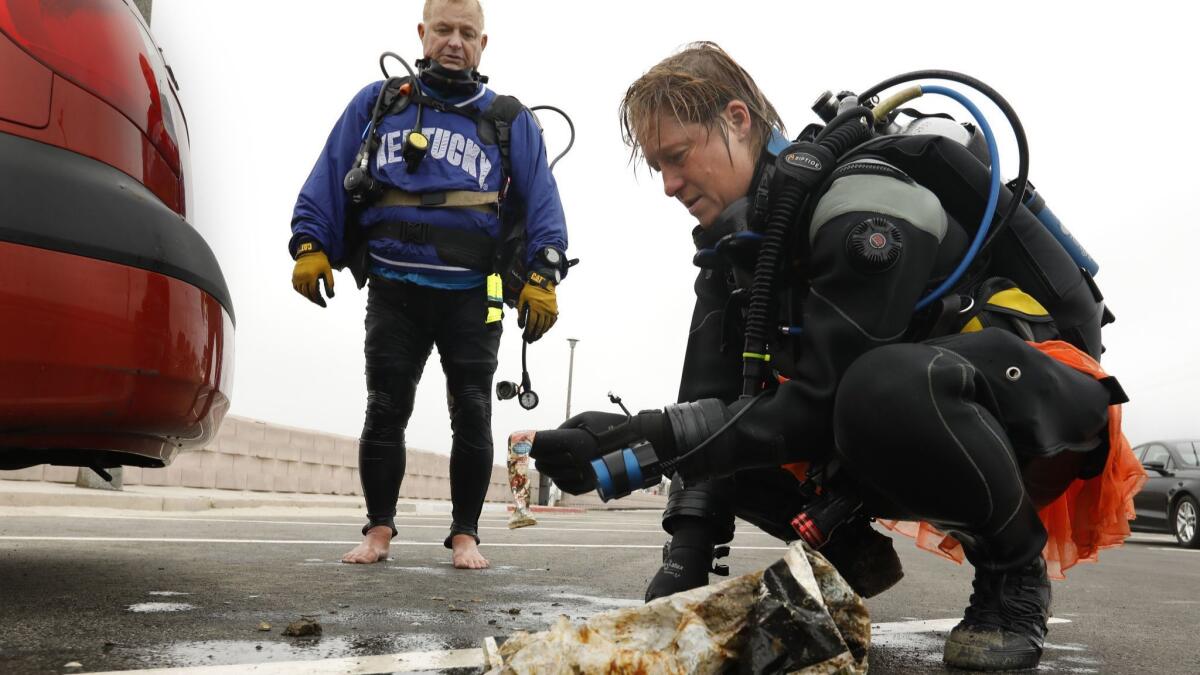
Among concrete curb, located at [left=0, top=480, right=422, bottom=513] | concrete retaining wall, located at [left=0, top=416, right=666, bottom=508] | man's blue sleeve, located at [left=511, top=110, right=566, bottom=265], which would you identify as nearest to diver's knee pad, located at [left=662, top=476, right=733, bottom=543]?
man's blue sleeve, located at [left=511, top=110, right=566, bottom=265]

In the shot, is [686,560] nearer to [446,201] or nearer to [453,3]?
[446,201]

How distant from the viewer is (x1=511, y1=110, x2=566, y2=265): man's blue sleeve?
11.5ft

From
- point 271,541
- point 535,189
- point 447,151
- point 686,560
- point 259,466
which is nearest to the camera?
point 686,560

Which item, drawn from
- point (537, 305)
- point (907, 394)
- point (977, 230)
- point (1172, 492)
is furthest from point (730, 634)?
point (1172, 492)

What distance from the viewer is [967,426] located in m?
1.70

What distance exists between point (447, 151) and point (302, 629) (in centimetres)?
197

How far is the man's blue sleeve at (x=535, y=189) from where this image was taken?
11.5 ft

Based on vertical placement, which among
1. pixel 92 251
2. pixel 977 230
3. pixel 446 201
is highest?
pixel 446 201

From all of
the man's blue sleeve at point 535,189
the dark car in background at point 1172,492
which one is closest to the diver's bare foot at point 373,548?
the man's blue sleeve at point 535,189

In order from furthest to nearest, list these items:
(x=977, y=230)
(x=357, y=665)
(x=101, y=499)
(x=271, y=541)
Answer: (x=101, y=499)
(x=271, y=541)
(x=977, y=230)
(x=357, y=665)

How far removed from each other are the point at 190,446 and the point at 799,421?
62.7 inches

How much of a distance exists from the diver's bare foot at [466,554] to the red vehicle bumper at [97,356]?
1.34m

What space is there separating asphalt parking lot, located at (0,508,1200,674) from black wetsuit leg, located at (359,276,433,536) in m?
0.29

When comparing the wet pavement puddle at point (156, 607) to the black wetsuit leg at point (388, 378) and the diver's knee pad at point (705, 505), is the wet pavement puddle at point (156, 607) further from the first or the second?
the black wetsuit leg at point (388, 378)
